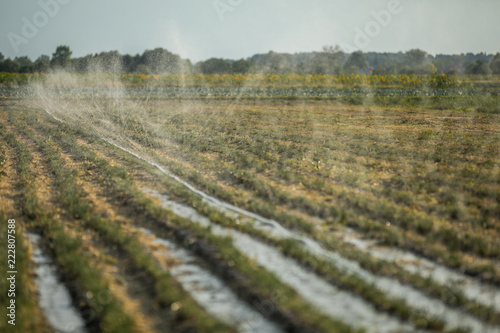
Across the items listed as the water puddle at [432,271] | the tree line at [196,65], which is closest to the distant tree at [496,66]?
the tree line at [196,65]

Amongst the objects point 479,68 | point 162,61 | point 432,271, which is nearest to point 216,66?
point 162,61

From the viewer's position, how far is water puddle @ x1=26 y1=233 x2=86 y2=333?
173 inches

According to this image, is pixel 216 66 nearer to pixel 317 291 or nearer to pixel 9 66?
pixel 9 66

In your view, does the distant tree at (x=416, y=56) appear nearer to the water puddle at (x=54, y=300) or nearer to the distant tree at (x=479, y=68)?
the distant tree at (x=479, y=68)

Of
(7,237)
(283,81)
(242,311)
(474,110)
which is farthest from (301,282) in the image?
(283,81)

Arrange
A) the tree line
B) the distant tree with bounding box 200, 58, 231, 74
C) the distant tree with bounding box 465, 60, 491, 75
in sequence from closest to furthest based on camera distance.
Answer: the tree line, the distant tree with bounding box 465, 60, 491, 75, the distant tree with bounding box 200, 58, 231, 74

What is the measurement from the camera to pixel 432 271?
532 cm

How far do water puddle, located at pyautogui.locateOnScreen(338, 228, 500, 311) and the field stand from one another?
30 mm

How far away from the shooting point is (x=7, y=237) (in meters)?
6.44

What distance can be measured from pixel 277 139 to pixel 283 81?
77.0ft

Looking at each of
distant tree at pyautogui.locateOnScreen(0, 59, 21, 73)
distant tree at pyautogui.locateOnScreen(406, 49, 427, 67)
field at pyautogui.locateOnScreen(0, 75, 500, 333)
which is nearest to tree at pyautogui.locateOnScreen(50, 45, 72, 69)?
distant tree at pyautogui.locateOnScreen(0, 59, 21, 73)

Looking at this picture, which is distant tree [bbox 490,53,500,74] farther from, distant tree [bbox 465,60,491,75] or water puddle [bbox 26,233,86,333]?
water puddle [bbox 26,233,86,333]

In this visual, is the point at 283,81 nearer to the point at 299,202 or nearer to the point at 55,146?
the point at 55,146

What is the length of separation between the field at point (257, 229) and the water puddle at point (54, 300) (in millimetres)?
23
